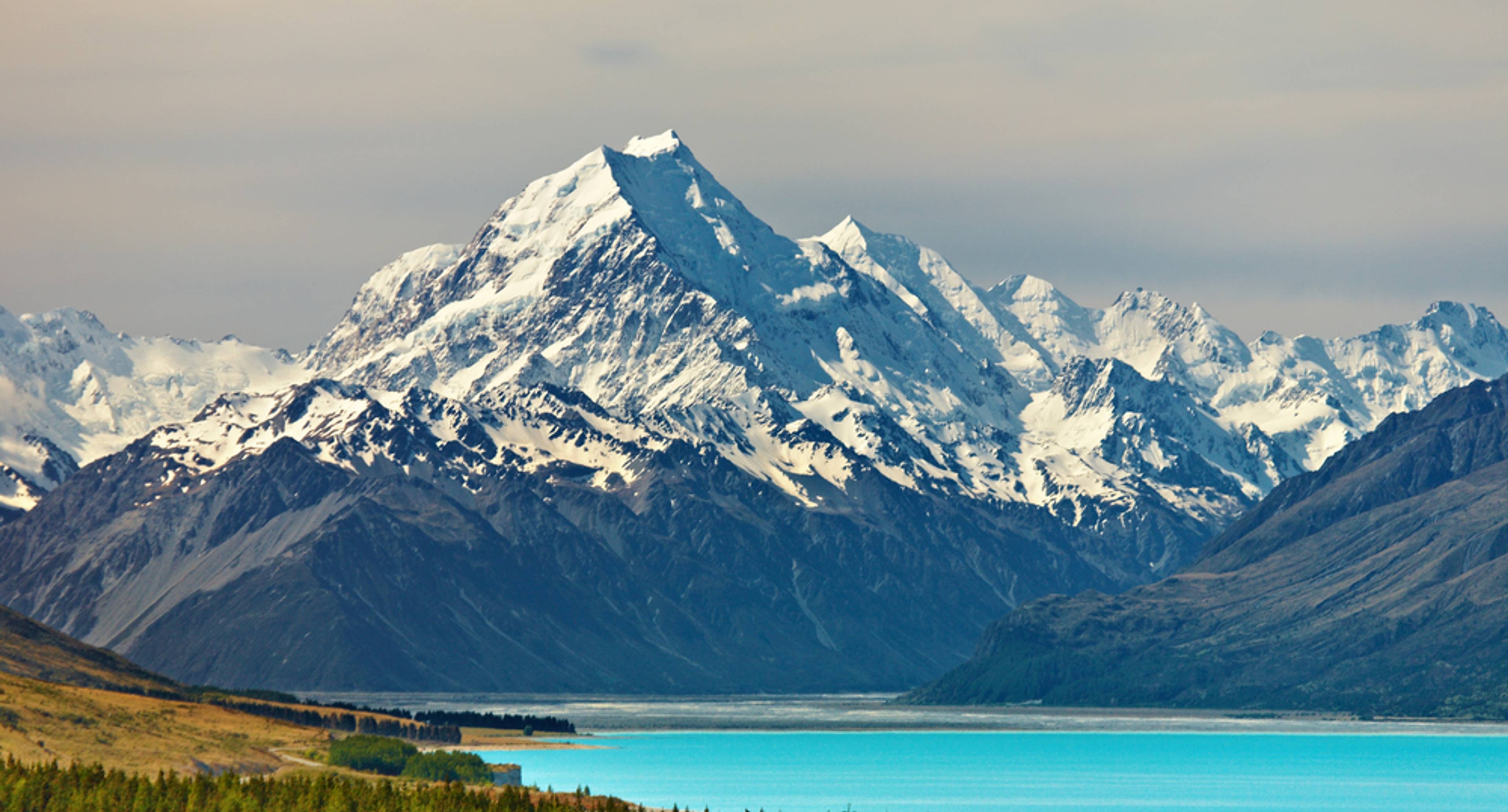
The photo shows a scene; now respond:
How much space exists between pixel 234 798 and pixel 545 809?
2667 centimetres

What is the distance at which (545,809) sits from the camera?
624 feet

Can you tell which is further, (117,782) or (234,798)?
(117,782)

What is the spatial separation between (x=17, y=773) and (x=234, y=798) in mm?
26508

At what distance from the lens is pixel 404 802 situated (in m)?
192

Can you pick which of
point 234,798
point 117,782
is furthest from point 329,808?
point 117,782

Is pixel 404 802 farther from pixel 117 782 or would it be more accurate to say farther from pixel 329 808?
pixel 117 782

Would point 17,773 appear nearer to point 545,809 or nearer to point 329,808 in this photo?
point 329,808

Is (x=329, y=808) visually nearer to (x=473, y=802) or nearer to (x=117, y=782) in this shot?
(x=473, y=802)

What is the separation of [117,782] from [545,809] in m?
41.3

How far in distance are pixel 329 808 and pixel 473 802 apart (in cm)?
1494

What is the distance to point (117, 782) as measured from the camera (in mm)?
199500

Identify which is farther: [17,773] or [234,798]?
[17,773]

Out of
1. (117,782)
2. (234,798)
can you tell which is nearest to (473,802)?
(234,798)

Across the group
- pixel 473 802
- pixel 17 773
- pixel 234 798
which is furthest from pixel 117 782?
pixel 473 802
